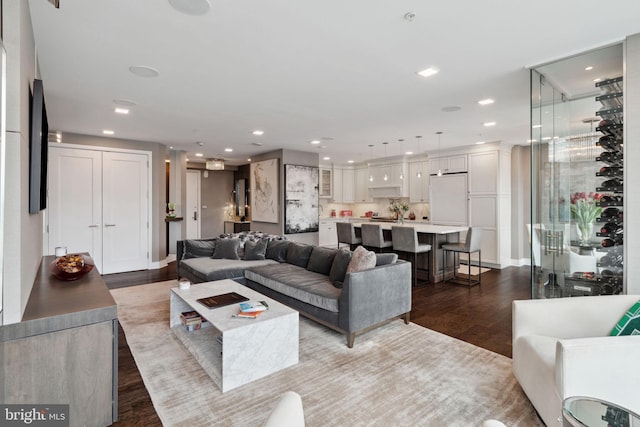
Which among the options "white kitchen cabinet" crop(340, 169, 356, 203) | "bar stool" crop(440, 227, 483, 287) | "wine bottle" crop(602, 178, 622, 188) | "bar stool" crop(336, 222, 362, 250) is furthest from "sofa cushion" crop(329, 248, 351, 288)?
"white kitchen cabinet" crop(340, 169, 356, 203)

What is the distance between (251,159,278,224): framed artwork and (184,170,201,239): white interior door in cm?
296

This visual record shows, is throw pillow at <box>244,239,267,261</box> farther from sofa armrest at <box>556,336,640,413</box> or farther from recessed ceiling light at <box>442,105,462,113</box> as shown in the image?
sofa armrest at <box>556,336,640,413</box>

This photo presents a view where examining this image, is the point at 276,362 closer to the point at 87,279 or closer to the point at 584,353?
the point at 87,279

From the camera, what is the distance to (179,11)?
2.10 meters

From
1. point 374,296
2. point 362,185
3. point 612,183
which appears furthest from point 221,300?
point 362,185

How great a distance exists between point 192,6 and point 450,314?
3955 millimetres

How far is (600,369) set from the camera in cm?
163

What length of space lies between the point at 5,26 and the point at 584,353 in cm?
326

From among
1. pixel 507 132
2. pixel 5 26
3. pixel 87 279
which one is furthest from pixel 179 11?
pixel 507 132

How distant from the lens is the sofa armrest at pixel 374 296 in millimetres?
2924

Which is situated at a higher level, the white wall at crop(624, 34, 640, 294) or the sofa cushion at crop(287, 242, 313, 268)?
the white wall at crop(624, 34, 640, 294)

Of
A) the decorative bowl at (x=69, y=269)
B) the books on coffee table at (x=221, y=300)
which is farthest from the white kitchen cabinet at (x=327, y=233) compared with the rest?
the decorative bowl at (x=69, y=269)

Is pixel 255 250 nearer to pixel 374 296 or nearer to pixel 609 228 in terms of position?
pixel 374 296

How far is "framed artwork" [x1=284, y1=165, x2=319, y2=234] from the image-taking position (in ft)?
24.0
